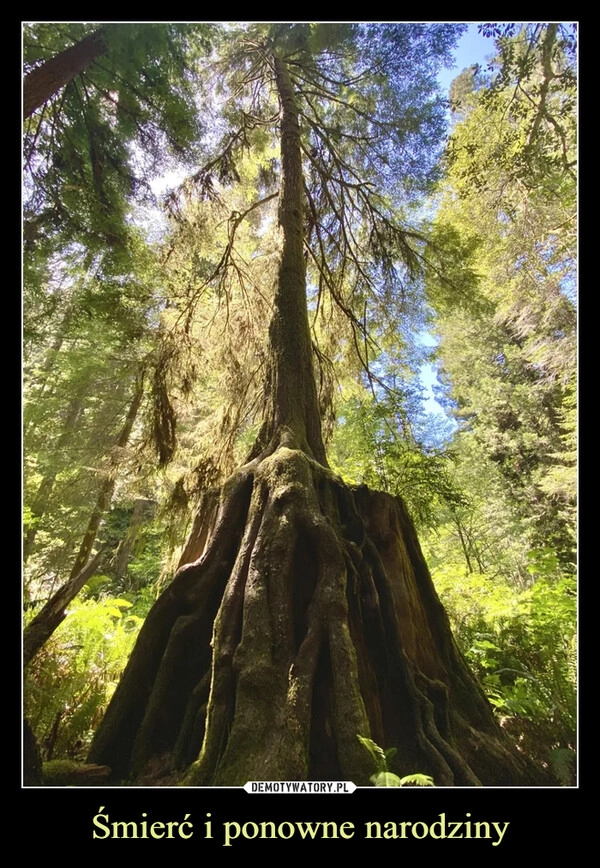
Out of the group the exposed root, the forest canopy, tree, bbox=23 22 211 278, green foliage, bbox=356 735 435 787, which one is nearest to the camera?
green foliage, bbox=356 735 435 787

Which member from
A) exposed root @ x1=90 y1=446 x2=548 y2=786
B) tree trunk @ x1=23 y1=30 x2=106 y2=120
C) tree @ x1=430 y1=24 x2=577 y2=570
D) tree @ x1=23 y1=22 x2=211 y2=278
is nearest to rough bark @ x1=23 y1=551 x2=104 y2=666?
exposed root @ x1=90 y1=446 x2=548 y2=786

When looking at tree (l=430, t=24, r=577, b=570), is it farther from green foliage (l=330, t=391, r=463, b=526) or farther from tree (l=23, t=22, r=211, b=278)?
tree (l=23, t=22, r=211, b=278)

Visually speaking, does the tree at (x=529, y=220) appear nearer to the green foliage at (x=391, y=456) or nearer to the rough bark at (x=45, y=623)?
the green foliage at (x=391, y=456)

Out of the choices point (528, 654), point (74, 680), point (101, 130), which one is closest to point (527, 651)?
point (528, 654)

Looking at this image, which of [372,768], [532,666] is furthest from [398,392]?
[372,768]

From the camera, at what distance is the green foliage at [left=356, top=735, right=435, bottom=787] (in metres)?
1.77

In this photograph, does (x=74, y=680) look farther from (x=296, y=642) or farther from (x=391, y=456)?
(x=391, y=456)

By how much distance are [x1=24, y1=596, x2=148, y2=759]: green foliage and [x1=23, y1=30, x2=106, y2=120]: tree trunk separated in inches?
207

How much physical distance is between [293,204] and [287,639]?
5.07 metres

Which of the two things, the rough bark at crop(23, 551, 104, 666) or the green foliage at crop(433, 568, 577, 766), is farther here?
the rough bark at crop(23, 551, 104, 666)

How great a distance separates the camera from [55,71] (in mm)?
3994
